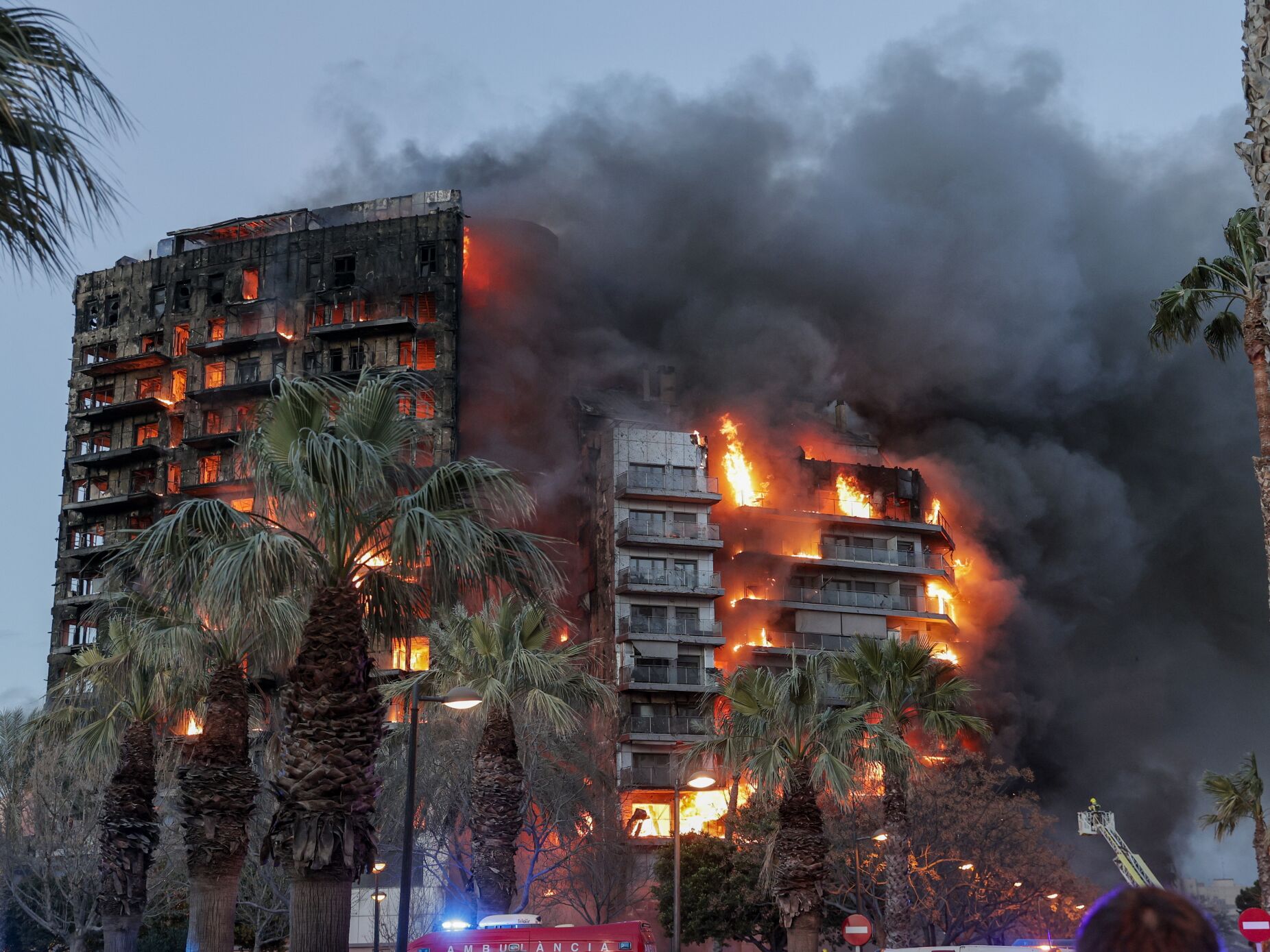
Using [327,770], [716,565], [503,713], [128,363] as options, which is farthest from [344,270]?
[327,770]

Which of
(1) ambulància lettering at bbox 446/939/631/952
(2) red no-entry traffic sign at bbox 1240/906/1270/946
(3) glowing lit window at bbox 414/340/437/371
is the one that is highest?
(3) glowing lit window at bbox 414/340/437/371

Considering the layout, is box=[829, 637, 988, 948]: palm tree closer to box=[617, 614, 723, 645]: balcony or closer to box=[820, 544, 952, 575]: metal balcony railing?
box=[617, 614, 723, 645]: balcony

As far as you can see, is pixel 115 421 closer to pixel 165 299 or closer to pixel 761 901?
pixel 165 299

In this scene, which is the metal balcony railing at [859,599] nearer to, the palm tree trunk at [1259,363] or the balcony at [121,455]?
the balcony at [121,455]

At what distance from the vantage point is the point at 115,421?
110375mm

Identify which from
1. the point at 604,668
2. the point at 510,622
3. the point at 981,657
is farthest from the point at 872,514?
the point at 510,622

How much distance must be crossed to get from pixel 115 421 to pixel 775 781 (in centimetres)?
8627

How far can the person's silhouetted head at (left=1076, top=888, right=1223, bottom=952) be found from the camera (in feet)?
13.4

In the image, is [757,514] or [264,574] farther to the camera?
[757,514]

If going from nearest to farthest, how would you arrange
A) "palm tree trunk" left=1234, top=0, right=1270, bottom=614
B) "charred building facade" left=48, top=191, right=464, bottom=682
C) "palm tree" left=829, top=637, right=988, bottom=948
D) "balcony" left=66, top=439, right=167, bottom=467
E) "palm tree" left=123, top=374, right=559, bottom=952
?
"palm tree trunk" left=1234, top=0, right=1270, bottom=614, "palm tree" left=123, top=374, right=559, bottom=952, "palm tree" left=829, top=637, right=988, bottom=948, "charred building facade" left=48, top=191, right=464, bottom=682, "balcony" left=66, top=439, right=167, bottom=467

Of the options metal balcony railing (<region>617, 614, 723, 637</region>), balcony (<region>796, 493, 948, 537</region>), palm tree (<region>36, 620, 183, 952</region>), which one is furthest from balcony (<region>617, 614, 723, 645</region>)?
palm tree (<region>36, 620, 183, 952</region>)

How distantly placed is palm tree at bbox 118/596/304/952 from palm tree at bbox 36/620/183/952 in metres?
2.93

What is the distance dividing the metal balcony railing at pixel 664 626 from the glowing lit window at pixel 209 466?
1338 inches

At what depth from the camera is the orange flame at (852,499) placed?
339ft
